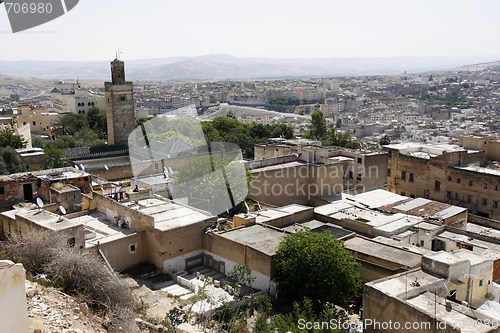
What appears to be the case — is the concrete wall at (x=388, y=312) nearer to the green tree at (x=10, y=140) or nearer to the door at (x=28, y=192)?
the door at (x=28, y=192)

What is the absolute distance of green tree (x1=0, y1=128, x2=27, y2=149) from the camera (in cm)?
2964

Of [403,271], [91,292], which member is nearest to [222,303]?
[91,292]

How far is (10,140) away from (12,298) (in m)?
27.0

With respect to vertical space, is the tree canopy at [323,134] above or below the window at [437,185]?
above

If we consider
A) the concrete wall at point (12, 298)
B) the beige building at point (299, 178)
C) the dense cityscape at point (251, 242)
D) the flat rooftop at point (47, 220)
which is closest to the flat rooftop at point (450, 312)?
the dense cityscape at point (251, 242)

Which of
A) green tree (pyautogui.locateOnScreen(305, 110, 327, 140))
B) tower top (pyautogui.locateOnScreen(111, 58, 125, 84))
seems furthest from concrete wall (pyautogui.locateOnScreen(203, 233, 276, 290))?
green tree (pyautogui.locateOnScreen(305, 110, 327, 140))

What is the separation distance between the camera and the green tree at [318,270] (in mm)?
11875

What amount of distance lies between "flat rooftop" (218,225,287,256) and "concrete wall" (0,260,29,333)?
759 cm

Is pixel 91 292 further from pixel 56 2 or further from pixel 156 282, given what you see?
pixel 56 2

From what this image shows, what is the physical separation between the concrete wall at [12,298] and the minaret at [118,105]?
29523mm

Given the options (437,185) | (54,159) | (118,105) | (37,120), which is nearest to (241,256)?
(437,185)

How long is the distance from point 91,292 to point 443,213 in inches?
522

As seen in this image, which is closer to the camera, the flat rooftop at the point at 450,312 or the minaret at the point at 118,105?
the flat rooftop at the point at 450,312

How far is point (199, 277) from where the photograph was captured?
13602 mm
